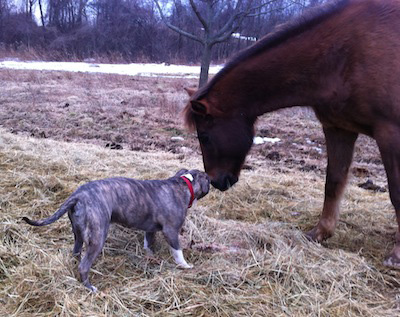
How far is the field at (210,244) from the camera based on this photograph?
2.42 metres

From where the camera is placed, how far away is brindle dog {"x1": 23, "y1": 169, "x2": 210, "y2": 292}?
2523 mm

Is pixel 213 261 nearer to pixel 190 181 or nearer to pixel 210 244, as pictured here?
pixel 210 244

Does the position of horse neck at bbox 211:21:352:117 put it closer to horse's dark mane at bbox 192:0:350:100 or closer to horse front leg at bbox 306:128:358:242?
horse's dark mane at bbox 192:0:350:100

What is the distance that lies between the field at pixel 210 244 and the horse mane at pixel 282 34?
41.6 inches

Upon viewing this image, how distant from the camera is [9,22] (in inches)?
1261

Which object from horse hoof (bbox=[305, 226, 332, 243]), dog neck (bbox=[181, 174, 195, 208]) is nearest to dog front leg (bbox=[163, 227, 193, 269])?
dog neck (bbox=[181, 174, 195, 208])

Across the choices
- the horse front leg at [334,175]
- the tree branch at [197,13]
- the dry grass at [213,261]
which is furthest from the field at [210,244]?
the tree branch at [197,13]

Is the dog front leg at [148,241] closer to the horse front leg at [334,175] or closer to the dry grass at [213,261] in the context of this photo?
the dry grass at [213,261]

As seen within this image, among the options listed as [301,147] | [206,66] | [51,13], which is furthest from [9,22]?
[301,147]

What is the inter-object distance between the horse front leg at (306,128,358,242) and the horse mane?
917 mm

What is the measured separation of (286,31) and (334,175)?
1362 millimetres

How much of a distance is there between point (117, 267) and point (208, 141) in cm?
126

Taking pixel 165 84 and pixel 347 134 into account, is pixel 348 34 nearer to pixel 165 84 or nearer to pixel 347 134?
pixel 347 134

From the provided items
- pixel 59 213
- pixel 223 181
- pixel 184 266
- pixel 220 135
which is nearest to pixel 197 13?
pixel 220 135
